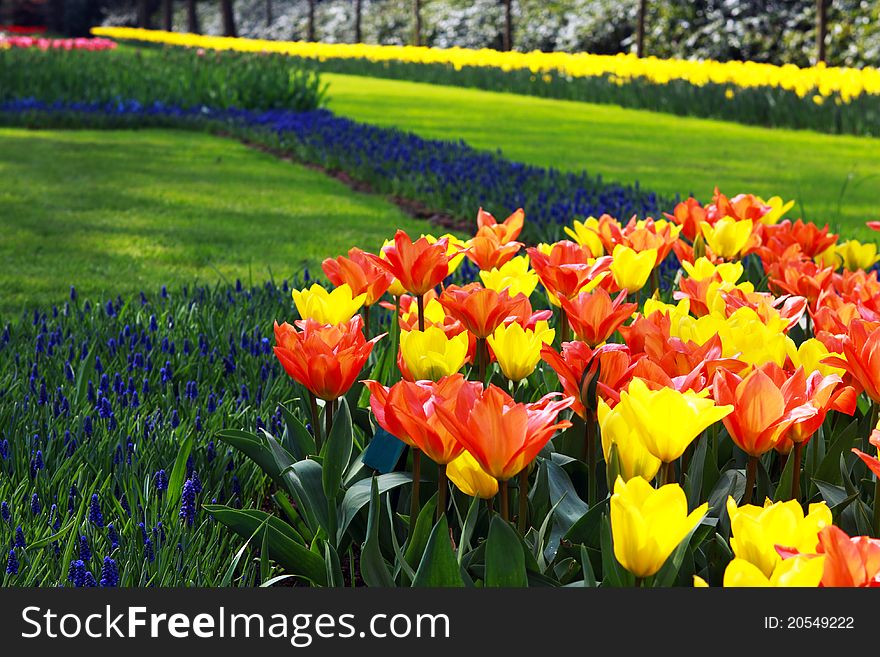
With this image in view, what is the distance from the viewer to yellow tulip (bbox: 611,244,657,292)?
2459mm

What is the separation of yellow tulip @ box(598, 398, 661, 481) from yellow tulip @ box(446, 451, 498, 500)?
196 mm

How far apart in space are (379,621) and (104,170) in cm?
799

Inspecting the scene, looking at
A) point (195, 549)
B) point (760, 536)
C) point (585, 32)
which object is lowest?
point (195, 549)

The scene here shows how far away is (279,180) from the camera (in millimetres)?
8438

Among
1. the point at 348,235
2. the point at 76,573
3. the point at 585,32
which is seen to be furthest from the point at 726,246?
the point at 585,32

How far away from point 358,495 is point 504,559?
52 centimetres

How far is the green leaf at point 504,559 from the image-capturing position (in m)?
1.39

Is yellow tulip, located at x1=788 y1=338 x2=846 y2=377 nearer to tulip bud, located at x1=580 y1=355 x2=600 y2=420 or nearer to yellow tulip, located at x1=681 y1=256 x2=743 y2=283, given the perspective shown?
tulip bud, located at x1=580 y1=355 x2=600 y2=420

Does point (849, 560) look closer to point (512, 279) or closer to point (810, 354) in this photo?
point (810, 354)

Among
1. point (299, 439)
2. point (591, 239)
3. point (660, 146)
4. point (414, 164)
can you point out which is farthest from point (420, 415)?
point (660, 146)

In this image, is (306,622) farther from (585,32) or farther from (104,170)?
(585,32)

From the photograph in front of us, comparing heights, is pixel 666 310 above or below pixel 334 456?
above

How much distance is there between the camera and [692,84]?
1441 centimetres

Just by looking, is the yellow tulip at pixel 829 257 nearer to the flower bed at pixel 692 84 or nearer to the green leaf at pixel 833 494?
the green leaf at pixel 833 494
